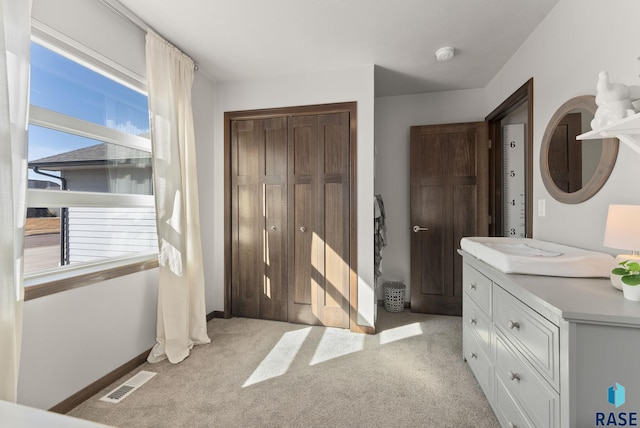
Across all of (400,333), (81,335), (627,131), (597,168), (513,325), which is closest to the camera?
(627,131)

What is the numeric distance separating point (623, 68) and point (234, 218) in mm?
3069

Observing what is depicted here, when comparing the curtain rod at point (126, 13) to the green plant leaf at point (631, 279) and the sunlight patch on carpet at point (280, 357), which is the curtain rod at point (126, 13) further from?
the green plant leaf at point (631, 279)

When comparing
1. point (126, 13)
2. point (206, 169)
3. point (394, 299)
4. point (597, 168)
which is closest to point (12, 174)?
point (126, 13)

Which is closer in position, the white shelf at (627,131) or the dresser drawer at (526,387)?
the dresser drawer at (526,387)

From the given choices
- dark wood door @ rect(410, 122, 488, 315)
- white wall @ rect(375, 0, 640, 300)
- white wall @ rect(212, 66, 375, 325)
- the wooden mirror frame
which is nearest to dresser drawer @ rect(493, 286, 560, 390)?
white wall @ rect(375, 0, 640, 300)

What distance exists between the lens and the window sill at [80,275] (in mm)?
1561

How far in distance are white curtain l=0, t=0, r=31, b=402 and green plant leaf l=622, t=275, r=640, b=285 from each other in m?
2.43

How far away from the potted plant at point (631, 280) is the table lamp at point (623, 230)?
0.06 m

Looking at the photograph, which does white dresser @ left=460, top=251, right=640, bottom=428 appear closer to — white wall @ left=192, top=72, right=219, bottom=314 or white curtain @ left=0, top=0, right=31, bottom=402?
white curtain @ left=0, top=0, right=31, bottom=402

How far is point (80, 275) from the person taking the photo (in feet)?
5.86


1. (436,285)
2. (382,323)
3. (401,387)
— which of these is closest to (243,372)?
(401,387)

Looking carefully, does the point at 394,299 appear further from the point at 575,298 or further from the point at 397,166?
the point at 575,298

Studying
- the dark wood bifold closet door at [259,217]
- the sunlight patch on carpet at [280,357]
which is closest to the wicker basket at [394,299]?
the sunlight patch on carpet at [280,357]
